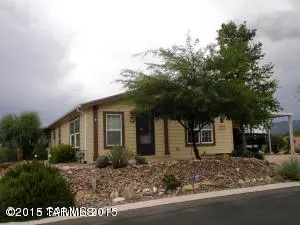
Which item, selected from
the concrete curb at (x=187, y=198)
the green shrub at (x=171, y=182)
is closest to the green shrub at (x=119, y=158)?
the green shrub at (x=171, y=182)

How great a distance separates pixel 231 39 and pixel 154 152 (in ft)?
25.4

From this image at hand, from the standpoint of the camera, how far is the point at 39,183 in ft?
29.4

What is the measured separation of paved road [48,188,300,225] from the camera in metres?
7.75

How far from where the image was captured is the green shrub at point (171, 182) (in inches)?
465

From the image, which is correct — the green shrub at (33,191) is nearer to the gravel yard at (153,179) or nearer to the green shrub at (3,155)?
the gravel yard at (153,179)

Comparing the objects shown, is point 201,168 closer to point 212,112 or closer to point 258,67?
point 212,112

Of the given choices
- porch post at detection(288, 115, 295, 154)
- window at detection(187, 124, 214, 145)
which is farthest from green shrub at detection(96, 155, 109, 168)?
porch post at detection(288, 115, 295, 154)

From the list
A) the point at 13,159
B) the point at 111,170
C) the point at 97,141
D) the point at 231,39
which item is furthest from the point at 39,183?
the point at 13,159

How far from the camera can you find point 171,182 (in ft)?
38.9

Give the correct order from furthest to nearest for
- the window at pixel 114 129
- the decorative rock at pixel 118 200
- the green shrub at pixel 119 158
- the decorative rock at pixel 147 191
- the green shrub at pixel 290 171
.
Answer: the window at pixel 114 129, the green shrub at pixel 119 158, the green shrub at pixel 290 171, the decorative rock at pixel 147 191, the decorative rock at pixel 118 200

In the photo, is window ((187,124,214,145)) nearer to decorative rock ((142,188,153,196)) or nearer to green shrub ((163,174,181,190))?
green shrub ((163,174,181,190))

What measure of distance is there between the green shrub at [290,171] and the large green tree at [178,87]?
295 centimetres

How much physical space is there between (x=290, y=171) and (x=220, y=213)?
6053mm

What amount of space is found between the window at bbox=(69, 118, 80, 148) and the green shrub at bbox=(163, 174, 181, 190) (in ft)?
31.1
